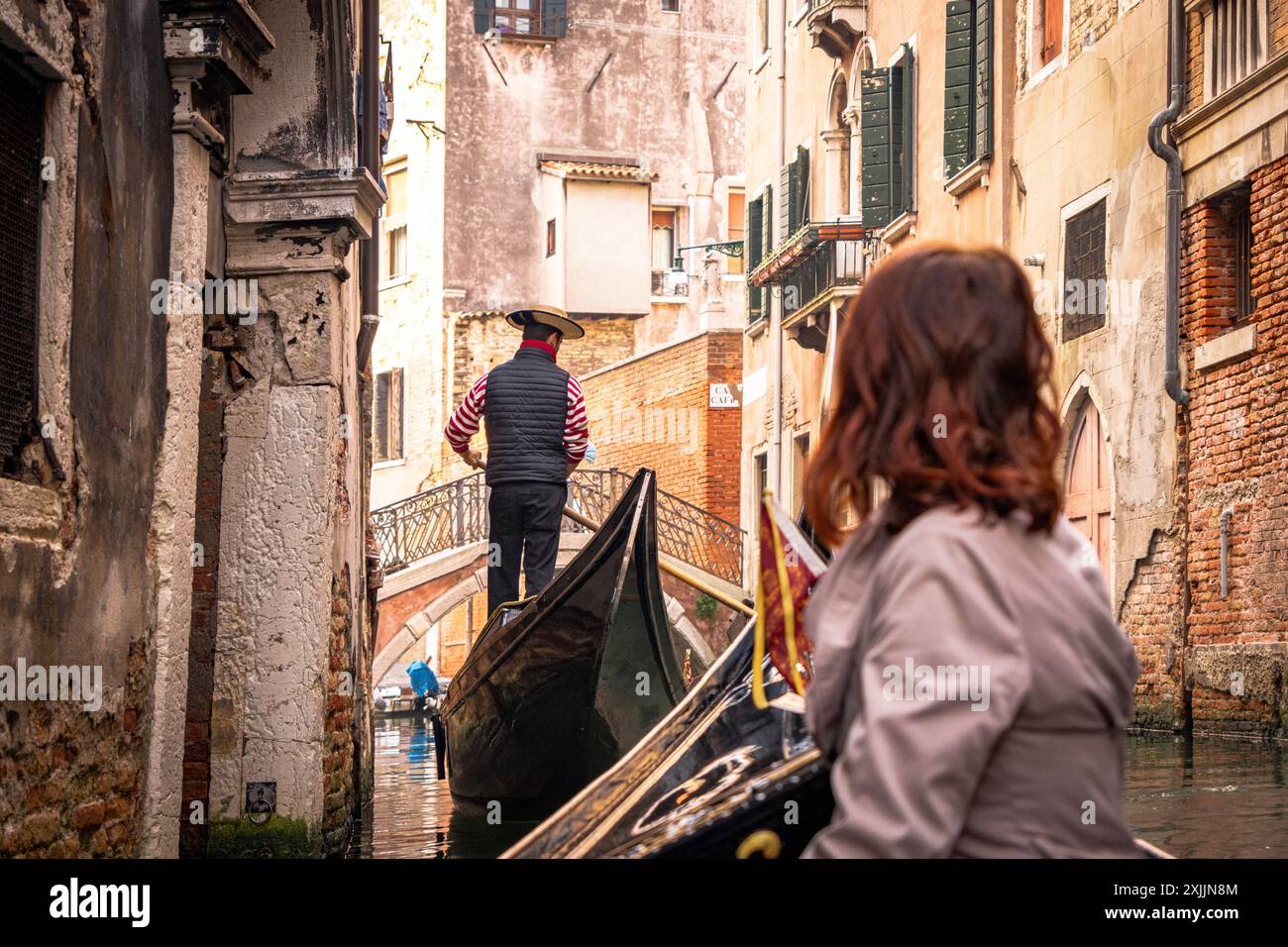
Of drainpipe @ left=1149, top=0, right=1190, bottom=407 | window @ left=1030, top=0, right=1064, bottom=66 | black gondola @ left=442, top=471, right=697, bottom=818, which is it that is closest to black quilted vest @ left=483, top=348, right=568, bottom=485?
black gondola @ left=442, top=471, right=697, bottom=818

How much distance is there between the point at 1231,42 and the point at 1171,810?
186 inches

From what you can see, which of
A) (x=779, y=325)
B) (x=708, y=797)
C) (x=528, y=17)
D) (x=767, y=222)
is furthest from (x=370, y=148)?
(x=528, y=17)

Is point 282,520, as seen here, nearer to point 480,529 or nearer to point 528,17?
Answer: point 480,529

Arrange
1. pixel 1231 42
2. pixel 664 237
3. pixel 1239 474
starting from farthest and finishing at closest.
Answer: pixel 664 237 < pixel 1231 42 < pixel 1239 474

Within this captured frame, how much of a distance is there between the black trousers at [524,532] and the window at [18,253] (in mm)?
3000

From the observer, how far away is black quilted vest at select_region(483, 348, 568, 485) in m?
6.59

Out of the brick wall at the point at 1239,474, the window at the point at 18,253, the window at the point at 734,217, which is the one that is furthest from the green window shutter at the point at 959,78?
the window at the point at 734,217

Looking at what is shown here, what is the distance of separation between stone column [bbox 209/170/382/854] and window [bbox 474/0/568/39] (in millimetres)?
18106

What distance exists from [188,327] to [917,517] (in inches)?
136

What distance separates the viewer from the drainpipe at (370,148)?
606 cm

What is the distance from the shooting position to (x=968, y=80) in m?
12.4

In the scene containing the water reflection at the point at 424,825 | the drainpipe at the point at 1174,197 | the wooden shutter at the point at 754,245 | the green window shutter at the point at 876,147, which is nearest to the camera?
the water reflection at the point at 424,825

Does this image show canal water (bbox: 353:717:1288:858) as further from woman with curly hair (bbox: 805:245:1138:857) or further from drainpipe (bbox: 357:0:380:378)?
woman with curly hair (bbox: 805:245:1138:857)

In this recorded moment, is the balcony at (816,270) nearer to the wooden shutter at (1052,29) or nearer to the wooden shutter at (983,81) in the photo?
the wooden shutter at (983,81)
